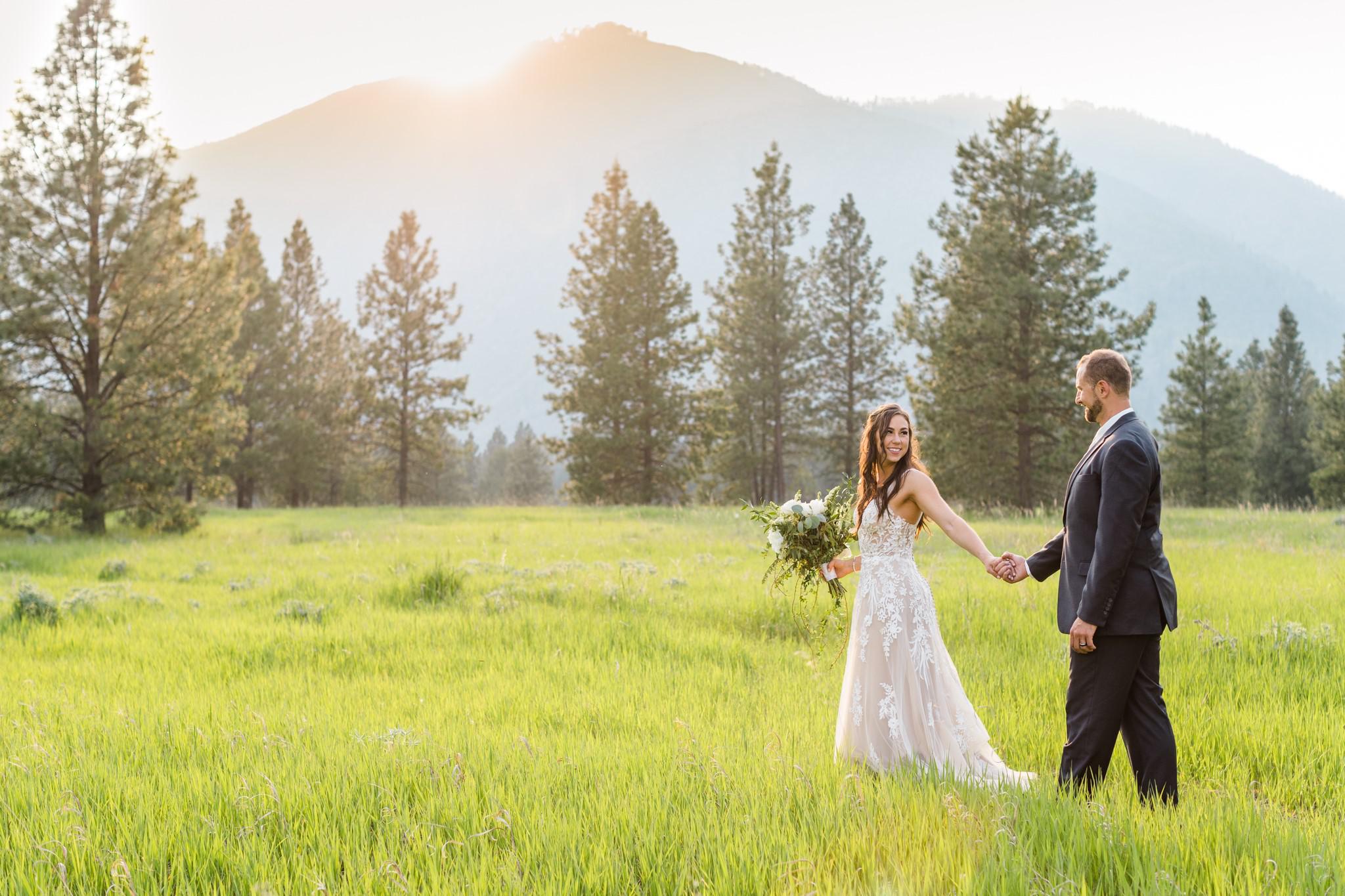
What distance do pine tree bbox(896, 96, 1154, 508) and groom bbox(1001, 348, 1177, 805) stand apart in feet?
91.1

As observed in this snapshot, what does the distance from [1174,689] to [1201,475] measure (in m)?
62.6

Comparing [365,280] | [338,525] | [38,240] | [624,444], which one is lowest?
[338,525]

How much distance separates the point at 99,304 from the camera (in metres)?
21.0

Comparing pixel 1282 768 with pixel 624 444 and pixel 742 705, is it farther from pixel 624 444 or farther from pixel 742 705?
pixel 624 444

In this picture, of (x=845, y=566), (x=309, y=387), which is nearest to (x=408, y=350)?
(x=309, y=387)

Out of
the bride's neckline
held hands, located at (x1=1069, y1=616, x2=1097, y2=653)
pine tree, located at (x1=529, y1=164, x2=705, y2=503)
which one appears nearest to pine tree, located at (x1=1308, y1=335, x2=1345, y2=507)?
pine tree, located at (x1=529, y1=164, x2=705, y2=503)

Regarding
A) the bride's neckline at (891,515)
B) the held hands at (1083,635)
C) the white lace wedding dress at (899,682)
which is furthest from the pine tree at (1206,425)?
the held hands at (1083,635)

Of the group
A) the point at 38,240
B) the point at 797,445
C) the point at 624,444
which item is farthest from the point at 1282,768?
the point at 797,445

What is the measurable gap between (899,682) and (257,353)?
148 feet

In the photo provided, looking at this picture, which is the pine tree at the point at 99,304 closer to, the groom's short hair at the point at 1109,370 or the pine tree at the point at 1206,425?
the groom's short hair at the point at 1109,370

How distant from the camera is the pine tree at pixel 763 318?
1937 inches

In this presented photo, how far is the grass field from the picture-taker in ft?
10.7

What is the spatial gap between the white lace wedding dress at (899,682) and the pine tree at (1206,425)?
2425 inches

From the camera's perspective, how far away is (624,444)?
4375 cm
